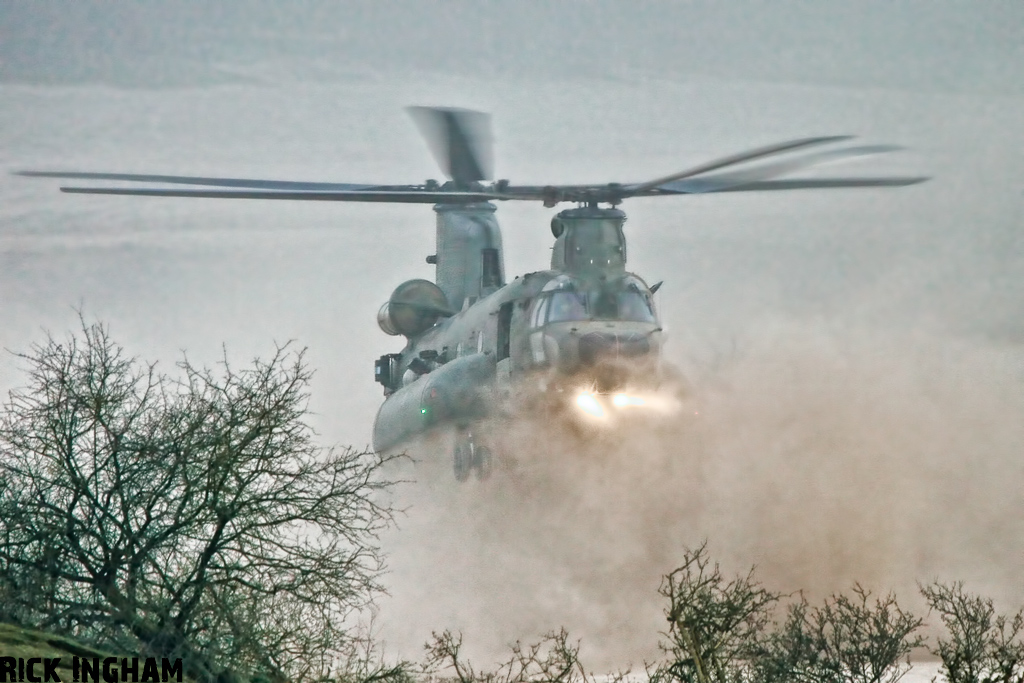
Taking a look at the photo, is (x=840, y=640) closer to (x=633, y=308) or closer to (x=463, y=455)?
(x=463, y=455)

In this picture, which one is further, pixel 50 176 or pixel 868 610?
pixel 868 610

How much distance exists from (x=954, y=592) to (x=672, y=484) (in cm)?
816

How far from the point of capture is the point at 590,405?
31141 mm

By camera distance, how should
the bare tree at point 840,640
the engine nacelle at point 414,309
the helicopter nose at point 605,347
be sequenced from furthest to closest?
the engine nacelle at point 414,309 → the bare tree at point 840,640 → the helicopter nose at point 605,347

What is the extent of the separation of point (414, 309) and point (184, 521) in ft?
64.0

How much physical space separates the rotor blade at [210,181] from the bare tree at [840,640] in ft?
40.5

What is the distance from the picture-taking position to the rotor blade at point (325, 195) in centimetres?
3072

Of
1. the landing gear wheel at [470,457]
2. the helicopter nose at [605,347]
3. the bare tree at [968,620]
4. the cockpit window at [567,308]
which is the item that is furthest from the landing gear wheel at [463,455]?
the bare tree at [968,620]

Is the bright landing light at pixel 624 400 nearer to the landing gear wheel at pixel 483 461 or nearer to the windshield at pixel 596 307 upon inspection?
the windshield at pixel 596 307

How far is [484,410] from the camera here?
108 feet

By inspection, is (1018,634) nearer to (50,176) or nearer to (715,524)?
(715,524)

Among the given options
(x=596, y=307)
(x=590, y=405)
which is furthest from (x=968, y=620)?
(x=596, y=307)

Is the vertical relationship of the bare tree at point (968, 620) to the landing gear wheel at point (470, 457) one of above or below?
below

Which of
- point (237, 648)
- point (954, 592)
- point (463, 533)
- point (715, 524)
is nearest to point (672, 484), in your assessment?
point (715, 524)
